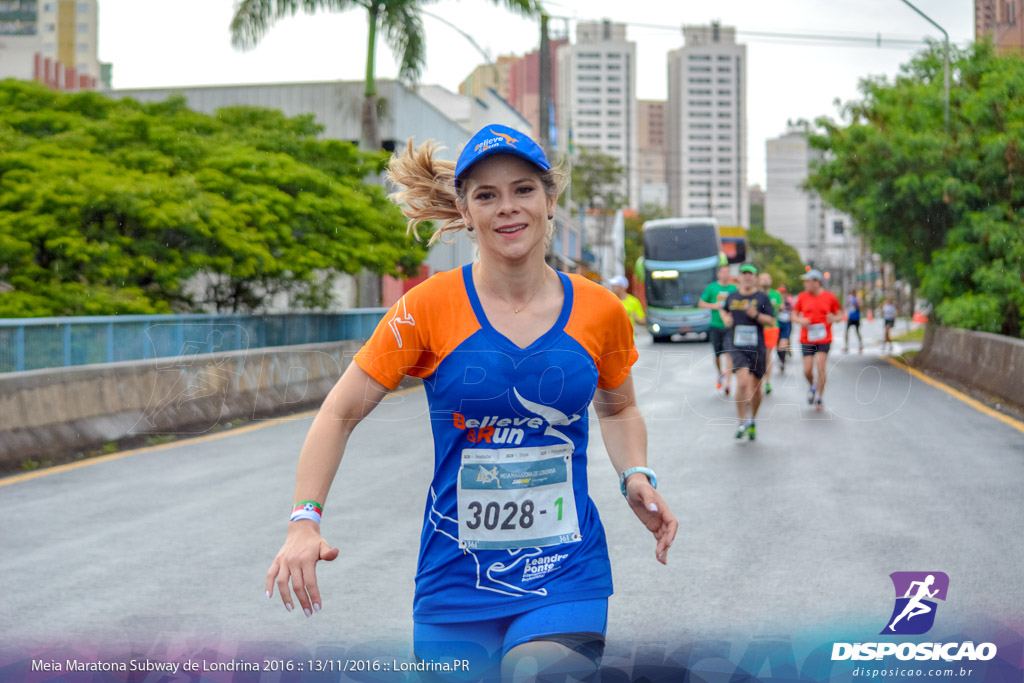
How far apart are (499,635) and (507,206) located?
100 centimetres

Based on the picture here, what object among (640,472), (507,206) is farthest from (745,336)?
(507,206)

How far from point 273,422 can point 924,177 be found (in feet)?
48.9

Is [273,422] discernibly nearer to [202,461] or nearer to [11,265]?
[202,461]

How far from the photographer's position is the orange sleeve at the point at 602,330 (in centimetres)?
281

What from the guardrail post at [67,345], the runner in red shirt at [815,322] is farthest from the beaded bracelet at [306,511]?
the runner in red shirt at [815,322]

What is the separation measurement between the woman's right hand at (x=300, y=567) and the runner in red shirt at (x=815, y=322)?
1165 centimetres

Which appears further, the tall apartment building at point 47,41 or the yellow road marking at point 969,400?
the tall apartment building at point 47,41

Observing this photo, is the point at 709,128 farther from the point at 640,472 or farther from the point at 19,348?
the point at 640,472

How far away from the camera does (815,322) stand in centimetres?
1411

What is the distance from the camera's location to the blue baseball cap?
2.73 metres

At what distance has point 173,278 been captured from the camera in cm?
1738

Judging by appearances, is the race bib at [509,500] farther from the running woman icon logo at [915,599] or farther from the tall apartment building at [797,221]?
the tall apartment building at [797,221]

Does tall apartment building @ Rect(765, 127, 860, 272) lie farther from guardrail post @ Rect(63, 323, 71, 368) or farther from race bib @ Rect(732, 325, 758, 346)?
guardrail post @ Rect(63, 323, 71, 368)

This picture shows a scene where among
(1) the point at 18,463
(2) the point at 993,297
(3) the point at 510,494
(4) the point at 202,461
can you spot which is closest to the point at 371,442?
(4) the point at 202,461
